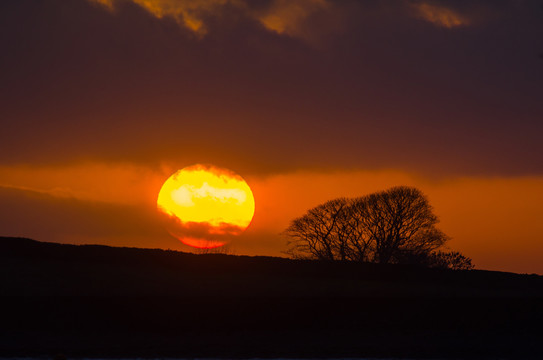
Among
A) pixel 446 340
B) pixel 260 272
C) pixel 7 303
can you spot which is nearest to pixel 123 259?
pixel 260 272

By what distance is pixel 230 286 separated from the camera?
29656 millimetres

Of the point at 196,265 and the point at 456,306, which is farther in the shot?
the point at 196,265

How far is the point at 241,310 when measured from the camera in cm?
2584

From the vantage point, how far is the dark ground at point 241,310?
21.8 meters

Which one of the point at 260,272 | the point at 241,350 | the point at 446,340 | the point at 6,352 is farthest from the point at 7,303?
the point at 446,340

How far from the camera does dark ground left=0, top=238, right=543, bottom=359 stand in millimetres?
21750

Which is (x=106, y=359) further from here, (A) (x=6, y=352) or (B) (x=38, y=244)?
(B) (x=38, y=244)

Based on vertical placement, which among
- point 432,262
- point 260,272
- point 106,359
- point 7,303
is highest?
point 432,262

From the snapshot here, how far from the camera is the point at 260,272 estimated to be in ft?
111

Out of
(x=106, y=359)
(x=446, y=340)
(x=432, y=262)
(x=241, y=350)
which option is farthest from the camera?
(x=432, y=262)

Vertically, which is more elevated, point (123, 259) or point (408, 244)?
point (408, 244)

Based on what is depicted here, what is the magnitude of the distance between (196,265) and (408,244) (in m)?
23.6

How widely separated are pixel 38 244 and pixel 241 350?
58.6ft

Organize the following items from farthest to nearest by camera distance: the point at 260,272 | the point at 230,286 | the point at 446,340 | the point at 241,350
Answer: the point at 260,272 < the point at 230,286 < the point at 446,340 < the point at 241,350
